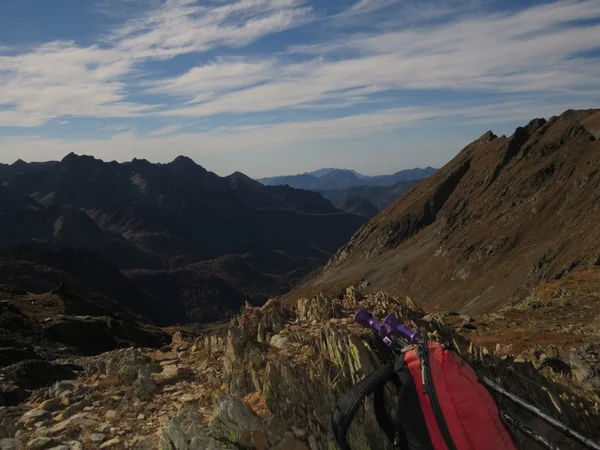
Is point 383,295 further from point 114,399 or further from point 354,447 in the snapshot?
point 114,399

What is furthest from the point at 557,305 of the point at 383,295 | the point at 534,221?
the point at 534,221

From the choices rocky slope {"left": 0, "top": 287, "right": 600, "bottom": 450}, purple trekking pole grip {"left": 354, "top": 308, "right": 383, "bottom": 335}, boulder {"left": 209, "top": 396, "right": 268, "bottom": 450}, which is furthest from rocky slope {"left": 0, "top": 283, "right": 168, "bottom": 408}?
purple trekking pole grip {"left": 354, "top": 308, "right": 383, "bottom": 335}

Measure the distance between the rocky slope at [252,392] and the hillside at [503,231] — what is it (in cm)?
6636

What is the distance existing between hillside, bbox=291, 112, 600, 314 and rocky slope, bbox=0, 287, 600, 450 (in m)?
66.4

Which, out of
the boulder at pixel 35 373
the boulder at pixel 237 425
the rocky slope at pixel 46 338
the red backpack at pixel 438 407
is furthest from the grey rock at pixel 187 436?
the boulder at pixel 35 373

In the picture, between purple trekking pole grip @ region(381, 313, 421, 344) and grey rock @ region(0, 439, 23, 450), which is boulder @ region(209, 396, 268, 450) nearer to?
purple trekking pole grip @ region(381, 313, 421, 344)

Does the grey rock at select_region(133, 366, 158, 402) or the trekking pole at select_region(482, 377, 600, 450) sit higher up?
the trekking pole at select_region(482, 377, 600, 450)

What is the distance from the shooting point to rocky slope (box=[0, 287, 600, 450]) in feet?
27.0

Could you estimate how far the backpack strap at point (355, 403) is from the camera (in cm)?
665

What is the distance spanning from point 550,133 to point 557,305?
441 feet

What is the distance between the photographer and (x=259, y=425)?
322 inches

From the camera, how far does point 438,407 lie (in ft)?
20.5

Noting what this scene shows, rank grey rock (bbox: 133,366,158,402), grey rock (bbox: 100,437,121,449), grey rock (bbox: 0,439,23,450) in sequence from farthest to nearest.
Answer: grey rock (bbox: 133,366,158,402) → grey rock (bbox: 0,439,23,450) → grey rock (bbox: 100,437,121,449)

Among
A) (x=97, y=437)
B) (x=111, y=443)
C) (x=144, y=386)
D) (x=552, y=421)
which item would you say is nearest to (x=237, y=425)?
(x=111, y=443)
